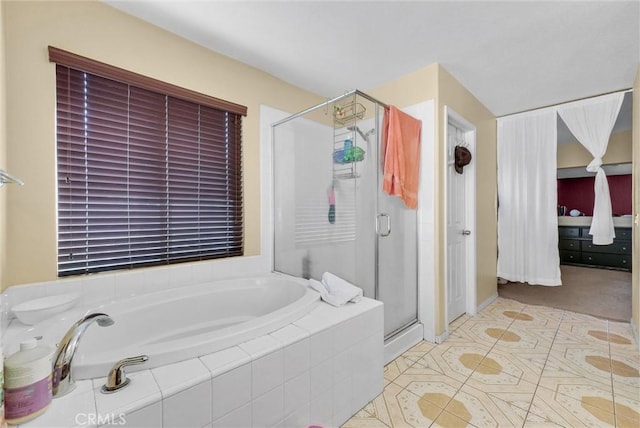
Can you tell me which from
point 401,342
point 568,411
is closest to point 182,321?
point 401,342

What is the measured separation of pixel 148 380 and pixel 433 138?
7.84 ft

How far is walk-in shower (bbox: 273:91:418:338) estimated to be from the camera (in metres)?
2.03

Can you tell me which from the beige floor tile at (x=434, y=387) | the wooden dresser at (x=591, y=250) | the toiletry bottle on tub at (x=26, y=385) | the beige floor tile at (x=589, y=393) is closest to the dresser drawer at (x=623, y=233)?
the wooden dresser at (x=591, y=250)

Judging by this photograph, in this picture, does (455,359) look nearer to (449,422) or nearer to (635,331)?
(449,422)

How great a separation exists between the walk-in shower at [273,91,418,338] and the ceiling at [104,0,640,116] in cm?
46

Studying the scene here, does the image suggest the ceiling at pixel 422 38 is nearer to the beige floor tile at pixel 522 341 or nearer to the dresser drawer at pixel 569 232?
the beige floor tile at pixel 522 341

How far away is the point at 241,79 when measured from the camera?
92.9 inches

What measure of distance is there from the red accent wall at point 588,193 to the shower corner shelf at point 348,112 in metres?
5.95

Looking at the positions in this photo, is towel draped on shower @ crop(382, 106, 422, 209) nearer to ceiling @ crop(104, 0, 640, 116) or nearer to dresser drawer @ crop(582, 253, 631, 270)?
ceiling @ crop(104, 0, 640, 116)

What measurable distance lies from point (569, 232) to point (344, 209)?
556cm

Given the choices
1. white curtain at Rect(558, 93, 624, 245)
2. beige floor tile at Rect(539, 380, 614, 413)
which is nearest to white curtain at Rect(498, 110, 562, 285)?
white curtain at Rect(558, 93, 624, 245)

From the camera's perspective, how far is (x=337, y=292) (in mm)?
1708

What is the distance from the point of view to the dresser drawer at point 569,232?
5.18 meters

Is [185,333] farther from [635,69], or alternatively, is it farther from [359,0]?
[635,69]
